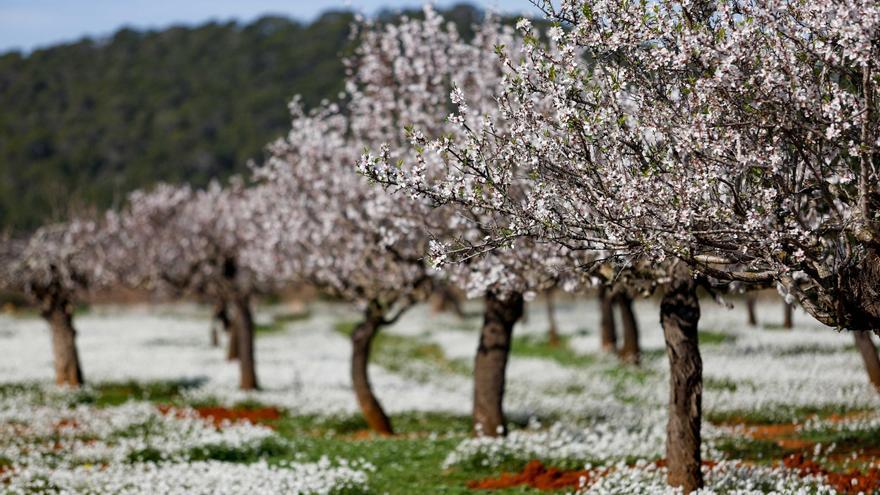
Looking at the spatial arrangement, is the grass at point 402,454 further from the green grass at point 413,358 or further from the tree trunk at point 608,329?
the tree trunk at point 608,329

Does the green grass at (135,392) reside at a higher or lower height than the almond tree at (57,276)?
lower

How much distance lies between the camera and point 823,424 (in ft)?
69.2

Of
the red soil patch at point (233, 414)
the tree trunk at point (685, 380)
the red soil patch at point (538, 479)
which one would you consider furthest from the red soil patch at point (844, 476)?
the red soil patch at point (233, 414)

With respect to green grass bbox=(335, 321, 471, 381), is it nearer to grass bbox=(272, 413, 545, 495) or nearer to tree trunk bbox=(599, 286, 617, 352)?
tree trunk bbox=(599, 286, 617, 352)

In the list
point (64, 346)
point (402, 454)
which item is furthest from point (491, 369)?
point (64, 346)

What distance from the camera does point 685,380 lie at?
13570mm

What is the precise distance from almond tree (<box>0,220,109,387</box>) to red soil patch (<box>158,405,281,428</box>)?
243 inches

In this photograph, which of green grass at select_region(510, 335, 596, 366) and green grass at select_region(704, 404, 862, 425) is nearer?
green grass at select_region(704, 404, 862, 425)

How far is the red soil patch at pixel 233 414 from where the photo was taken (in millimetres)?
25656

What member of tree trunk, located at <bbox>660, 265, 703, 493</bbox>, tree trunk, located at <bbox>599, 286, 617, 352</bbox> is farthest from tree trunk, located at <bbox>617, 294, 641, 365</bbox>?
tree trunk, located at <bbox>660, 265, 703, 493</bbox>

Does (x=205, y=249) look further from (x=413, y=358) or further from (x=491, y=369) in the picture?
(x=491, y=369)

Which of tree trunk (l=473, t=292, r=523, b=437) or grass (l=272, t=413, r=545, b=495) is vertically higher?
tree trunk (l=473, t=292, r=523, b=437)

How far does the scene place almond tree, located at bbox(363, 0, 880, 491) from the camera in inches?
374

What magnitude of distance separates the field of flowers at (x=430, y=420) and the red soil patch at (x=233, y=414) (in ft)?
0.41
